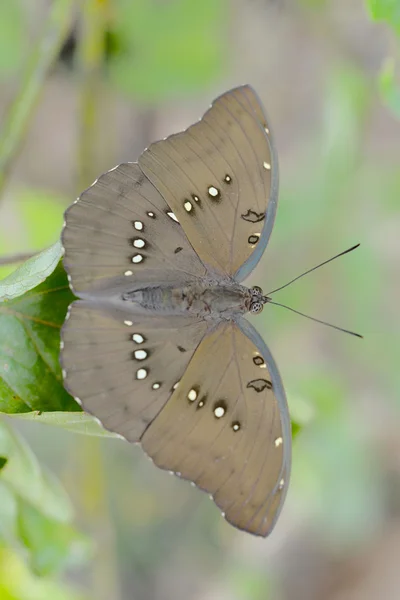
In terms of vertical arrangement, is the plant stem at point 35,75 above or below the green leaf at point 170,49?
below

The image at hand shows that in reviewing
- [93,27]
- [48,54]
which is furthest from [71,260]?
[93,27]

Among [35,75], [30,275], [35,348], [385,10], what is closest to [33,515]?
[35,348]

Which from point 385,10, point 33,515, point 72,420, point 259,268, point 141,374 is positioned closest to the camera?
point 72,420

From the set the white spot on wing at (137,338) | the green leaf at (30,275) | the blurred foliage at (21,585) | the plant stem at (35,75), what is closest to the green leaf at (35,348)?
the green leaf at (30,275)

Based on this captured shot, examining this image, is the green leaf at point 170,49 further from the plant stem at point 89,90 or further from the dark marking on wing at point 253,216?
the dark marking on wing at point 253,216

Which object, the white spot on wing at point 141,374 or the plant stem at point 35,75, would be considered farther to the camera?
the plant stem at point 35,75

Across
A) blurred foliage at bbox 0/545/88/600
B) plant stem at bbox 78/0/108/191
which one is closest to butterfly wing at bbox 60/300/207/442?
blurred foliage at bbox 0/545/88/600

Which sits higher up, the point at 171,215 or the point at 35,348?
the point at 171,215

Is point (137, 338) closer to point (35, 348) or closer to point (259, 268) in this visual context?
point (35, 348)
